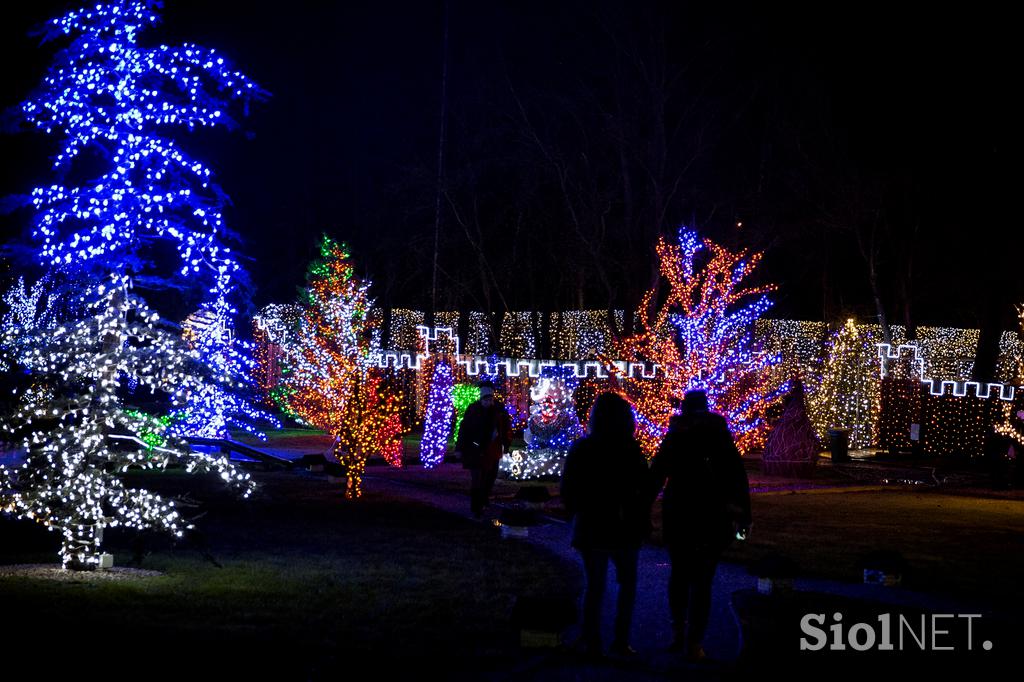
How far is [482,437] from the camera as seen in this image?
14.4 metres

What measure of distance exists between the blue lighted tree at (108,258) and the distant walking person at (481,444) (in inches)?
149

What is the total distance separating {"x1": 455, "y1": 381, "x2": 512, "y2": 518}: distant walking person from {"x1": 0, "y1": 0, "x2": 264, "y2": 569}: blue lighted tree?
379 centimetres

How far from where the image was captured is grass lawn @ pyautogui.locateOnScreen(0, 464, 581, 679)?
7082 millimetres

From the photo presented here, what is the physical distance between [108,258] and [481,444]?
5.10 m

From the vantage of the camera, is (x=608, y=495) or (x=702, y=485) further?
(x=702, y=485)

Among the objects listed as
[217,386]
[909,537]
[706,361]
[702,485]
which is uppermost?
[706,361]

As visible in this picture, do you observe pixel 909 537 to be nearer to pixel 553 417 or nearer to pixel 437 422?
pixel 553 417

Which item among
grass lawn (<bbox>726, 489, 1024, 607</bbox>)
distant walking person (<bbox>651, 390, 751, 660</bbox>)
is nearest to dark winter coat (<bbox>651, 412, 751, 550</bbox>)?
distant walking person (<bbox>651, 390, 751, 660</bbox>)

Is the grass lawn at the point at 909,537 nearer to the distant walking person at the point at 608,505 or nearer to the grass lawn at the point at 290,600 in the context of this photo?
the grass lawn at the point at 290,600

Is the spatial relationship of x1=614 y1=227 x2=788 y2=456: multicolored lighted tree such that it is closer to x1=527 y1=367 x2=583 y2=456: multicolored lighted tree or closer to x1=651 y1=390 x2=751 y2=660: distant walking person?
x1=527 y1=367 x2=583 y2=456: multicolored lighted tree

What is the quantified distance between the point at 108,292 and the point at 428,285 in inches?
1361

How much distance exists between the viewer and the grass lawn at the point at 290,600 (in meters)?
7.08

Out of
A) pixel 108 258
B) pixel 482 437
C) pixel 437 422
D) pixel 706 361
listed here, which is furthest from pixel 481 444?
pixel 437 422

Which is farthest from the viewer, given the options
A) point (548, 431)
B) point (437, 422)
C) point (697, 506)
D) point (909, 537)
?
point (437, 422)
